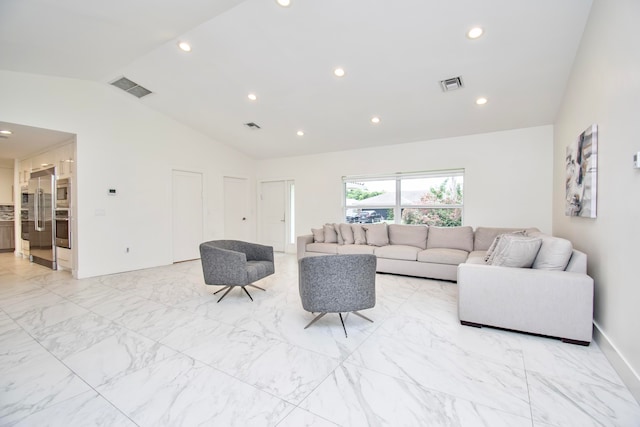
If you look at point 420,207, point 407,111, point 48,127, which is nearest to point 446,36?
point 407,111

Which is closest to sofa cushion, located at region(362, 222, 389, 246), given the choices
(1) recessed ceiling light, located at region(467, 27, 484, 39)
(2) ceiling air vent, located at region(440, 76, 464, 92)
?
(2) ceiling air vent, located at region(440, 76, 464, 92)

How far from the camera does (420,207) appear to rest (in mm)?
5605

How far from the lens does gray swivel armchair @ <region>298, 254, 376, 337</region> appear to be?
98.7 inches

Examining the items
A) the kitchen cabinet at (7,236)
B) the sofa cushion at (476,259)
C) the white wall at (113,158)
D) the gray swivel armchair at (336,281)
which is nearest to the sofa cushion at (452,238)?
the sofa cushion at (476,259)

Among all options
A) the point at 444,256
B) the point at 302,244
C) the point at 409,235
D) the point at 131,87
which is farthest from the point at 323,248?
the point at 131,87

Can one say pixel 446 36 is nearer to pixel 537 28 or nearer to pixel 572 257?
pixel 537 28

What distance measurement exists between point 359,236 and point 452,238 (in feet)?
5.33

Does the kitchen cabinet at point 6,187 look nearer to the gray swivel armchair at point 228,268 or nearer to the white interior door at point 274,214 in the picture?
the white interior door at point 274,214

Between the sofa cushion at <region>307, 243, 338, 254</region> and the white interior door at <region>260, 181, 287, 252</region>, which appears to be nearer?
the sofa cushion at <region>307, 243, 338, 254</region>

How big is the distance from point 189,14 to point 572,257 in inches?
178

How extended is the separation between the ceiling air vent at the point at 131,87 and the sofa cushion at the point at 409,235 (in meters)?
5.02

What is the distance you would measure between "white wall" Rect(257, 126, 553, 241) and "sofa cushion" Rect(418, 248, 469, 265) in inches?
40.4

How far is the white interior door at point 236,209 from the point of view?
274 inches

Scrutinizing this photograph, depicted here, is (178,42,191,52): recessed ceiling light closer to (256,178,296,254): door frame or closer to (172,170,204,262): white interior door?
(172,170,204,262): white interior door
